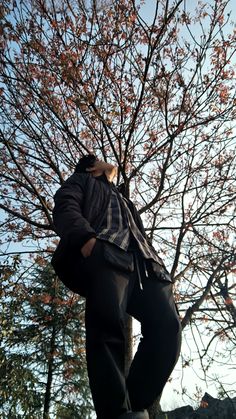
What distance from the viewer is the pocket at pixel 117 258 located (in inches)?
80.6

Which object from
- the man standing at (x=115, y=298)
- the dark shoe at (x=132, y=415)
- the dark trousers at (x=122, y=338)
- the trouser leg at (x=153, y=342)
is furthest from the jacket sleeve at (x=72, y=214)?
the dark shoe at (x=132, y=415)

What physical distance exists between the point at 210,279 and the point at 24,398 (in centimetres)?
384

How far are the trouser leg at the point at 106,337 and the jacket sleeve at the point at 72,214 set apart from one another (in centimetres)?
14

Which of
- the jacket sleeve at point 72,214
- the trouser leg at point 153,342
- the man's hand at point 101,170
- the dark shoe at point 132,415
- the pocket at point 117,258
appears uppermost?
the man's hand at point 101,170

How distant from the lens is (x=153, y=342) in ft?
6.68

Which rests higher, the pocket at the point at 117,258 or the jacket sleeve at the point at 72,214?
the jacket sleeve at the point at 72,214

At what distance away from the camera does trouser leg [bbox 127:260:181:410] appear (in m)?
1.95

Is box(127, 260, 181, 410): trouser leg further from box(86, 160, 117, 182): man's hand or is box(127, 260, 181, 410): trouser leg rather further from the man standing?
box(86, 160, 117, 182): man's hand

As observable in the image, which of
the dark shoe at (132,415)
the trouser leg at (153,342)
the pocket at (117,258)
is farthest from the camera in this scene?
the pocket at (117,258)

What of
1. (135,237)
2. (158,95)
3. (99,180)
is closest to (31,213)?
(158,95)

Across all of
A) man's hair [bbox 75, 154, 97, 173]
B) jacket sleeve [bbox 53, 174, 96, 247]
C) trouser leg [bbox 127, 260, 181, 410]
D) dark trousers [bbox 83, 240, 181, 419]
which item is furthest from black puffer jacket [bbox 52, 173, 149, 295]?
trouser leg [bbox 127, 260, 181, 410]

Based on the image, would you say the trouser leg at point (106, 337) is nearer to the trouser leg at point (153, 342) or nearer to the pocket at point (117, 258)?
the pocket at point (117, 258)

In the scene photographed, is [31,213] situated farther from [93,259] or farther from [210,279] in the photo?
[93,259]

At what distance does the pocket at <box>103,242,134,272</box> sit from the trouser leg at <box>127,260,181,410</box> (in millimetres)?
161
